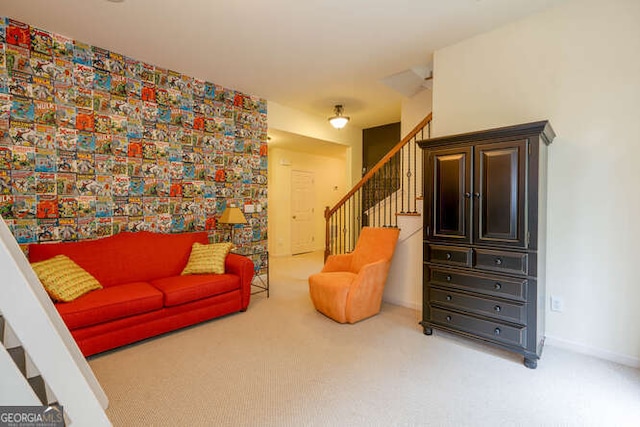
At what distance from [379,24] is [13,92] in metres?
3.39

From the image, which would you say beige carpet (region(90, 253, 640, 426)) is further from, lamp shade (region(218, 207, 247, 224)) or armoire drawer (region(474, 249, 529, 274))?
lamp shade (region(218, 207, 247, 224))

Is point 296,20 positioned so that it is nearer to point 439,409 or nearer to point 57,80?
point 57,80

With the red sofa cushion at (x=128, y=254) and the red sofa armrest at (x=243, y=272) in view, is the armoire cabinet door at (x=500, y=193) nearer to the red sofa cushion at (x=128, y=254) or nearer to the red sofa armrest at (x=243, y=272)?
the red sofa armrest at (x=243, y=272)

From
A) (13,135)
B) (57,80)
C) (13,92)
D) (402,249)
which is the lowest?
(402,249)

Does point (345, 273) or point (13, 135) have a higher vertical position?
point (13, 135)

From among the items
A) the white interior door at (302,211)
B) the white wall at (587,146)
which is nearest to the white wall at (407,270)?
the white wall at (587,146)

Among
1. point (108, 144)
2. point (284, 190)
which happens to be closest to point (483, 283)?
point (108, 144)

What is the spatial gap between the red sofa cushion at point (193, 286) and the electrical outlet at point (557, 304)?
3.04 metres

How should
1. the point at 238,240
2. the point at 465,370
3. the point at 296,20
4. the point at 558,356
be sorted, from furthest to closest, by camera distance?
the point at 238,240 → the point at 296,20 → the point at 558,356 → the point at 465,370

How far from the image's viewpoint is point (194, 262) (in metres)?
3.46

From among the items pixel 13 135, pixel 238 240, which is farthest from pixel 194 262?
pixel 13 135

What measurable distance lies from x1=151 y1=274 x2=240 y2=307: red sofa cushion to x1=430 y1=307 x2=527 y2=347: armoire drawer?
6.90ft

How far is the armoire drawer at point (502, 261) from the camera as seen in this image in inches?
93.6

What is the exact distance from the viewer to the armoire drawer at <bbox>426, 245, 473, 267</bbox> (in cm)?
265
